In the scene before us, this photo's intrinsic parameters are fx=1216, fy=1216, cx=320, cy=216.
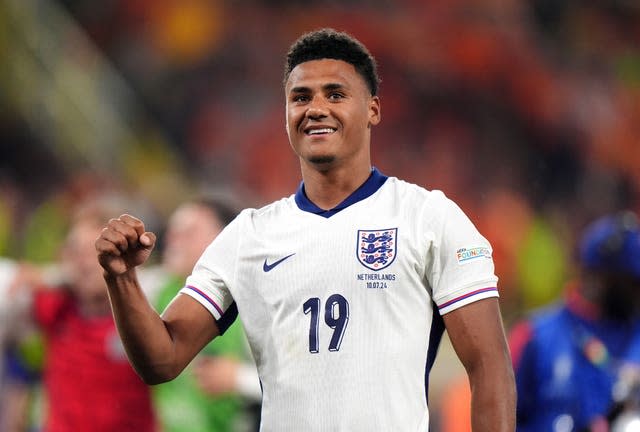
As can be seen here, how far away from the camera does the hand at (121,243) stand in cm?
304

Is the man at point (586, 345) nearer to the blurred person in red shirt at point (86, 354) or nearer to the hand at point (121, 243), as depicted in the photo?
the blurred person in red shirt at point (86, 354)

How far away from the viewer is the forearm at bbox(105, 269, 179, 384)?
314cm

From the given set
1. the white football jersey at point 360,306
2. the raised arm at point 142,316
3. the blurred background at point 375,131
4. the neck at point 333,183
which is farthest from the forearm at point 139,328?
the blurred background at point 375,131

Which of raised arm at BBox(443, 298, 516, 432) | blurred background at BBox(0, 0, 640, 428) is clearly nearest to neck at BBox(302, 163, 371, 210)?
raised arm at BBox(443, 298, 516, 432)

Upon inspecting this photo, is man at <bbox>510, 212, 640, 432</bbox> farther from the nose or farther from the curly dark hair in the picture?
the nose

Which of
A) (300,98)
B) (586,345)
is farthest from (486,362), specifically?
(586,345)

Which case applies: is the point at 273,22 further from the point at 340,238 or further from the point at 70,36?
the point at 340,238

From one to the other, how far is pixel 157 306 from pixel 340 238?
284 centimetres

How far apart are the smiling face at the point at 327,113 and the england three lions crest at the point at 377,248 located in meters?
0.24

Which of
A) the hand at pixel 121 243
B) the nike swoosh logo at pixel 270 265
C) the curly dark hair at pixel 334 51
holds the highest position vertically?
the curly dark hair at pixel 334 51

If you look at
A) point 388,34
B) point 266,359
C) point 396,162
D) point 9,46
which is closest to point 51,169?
point 9,46

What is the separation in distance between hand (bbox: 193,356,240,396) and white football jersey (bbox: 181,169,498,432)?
2462 mm

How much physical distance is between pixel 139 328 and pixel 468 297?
33.5 inches

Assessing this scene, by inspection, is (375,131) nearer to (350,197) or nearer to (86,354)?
(86,354)
